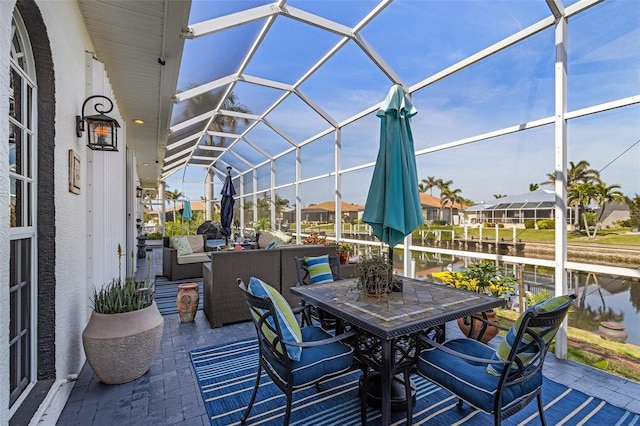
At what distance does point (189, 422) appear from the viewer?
2158 millimetres

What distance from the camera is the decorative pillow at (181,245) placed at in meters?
6.78

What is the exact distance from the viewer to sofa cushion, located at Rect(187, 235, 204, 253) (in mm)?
7566

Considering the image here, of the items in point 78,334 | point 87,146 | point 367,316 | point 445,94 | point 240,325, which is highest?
point 445,94

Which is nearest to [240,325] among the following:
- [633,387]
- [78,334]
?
[78,334]

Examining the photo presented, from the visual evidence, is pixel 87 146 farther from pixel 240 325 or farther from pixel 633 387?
pixel 633 387

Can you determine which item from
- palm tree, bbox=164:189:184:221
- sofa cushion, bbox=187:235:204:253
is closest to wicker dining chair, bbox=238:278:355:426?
sofa cushion, bbox=187:235:204:253

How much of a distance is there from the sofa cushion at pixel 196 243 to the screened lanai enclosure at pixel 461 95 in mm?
2721

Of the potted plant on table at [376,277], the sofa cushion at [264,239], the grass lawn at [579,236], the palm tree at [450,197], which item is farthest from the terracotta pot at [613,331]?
the sofa cushion at [264,239]

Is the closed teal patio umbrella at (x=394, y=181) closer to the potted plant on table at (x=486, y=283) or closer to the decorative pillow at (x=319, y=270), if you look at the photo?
the decorative pillow at (x=319, y=270)

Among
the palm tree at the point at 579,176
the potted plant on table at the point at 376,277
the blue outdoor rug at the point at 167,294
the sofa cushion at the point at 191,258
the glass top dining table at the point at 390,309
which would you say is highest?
the palm tree at the point at 579,176

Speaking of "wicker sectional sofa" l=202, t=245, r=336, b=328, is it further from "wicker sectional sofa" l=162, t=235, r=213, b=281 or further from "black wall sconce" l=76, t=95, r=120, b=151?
"wicker sectional sofa" l=162, t=235, r=213, b=281

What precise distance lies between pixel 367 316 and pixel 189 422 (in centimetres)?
147

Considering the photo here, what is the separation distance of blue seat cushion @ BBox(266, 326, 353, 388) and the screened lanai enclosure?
8.24 feet

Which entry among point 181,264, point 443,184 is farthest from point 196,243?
point 443,184
